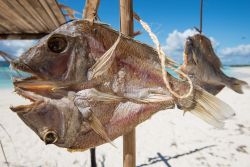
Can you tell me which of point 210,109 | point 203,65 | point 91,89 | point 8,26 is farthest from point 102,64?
point 8,26

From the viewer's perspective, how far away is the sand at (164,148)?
21.5ft

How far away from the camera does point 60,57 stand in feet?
3.14

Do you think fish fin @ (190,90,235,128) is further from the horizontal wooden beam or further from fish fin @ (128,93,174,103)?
the horizontal wooden beam

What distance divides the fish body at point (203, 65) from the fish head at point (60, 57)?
481 mm

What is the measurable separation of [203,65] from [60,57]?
0.75m

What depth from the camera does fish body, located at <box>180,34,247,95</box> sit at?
1.25 meters

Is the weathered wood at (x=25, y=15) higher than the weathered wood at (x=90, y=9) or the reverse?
higher

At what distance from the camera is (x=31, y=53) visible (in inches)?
36.6

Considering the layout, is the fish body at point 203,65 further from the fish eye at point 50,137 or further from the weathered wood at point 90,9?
the fish eye at point 50,137

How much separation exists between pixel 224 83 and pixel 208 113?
0.51 m

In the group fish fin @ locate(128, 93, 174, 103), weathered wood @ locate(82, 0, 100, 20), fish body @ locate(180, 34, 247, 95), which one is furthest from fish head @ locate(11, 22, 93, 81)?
fish body @ locate(180, 34, 247, 95)

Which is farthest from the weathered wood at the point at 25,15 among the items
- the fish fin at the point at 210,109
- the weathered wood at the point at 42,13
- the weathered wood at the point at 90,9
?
the fish fin at the point at 210,109

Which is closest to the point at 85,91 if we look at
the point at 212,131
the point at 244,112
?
the point at 212,131

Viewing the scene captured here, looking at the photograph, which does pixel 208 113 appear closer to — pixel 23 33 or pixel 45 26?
pixel 45 26
